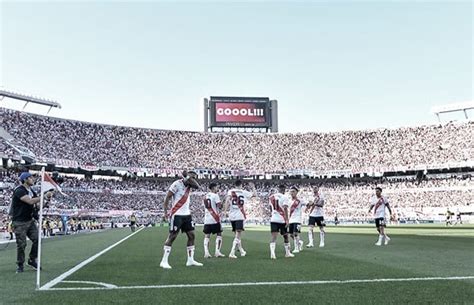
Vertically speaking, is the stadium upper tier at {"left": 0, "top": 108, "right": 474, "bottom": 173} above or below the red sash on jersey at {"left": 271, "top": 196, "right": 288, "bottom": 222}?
above

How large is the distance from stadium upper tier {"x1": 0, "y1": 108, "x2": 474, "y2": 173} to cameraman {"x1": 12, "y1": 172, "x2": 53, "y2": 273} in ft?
190

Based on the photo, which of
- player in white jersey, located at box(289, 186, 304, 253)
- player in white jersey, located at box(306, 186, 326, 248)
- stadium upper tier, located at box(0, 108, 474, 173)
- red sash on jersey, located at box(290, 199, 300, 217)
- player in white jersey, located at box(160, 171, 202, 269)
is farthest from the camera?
stadium upper tier, located at box(0, 108, 474, 173)

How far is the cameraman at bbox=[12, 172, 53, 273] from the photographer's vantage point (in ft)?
35.8

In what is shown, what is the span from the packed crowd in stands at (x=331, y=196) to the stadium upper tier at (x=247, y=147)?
3028mm

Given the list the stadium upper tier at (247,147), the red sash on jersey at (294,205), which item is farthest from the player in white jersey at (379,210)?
the stadium upper tier at (247,147)

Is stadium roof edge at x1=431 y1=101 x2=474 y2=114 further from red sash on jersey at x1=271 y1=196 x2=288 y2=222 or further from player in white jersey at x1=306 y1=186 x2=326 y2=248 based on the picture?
red sash on jersey at x1=271 y1=196 x2=288 y2=222

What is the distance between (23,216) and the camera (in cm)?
1112

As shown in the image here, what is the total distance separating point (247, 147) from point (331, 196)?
59.7 ft

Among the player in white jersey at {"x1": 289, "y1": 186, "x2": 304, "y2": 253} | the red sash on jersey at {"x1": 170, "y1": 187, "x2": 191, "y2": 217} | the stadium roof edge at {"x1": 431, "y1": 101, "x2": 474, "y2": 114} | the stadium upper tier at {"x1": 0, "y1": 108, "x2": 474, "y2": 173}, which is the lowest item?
the player in white jersey at {"x1": 289, "y1": 186, "x2": 304, "y2": 253}

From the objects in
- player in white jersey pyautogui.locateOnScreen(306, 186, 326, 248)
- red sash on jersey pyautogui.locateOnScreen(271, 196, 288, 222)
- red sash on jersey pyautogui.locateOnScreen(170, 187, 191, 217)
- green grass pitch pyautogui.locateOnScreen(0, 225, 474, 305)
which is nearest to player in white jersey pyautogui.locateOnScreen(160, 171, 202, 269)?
red sash on jersey pyautogui.locateOnScreen(170, 187, 191, 217)

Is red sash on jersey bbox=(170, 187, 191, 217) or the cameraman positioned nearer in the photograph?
the cameraman

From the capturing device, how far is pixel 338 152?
269 feet

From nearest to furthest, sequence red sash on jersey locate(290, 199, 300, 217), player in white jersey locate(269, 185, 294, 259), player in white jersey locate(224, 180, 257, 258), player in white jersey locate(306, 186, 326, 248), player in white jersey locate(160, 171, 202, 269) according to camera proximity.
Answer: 1. player in white jersey locate(160, 171, 202, 269)
2. player in white jersey locate(269, 185, 294, 259)
3. player in white jersey locate(224, 180, 257, 258)
4. red sash on jersey locate(290, 199, 300, 217)
5. player in white jersey locate(306, 186, 326, 248)

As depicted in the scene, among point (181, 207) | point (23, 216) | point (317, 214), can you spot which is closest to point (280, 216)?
point (181, 207)
